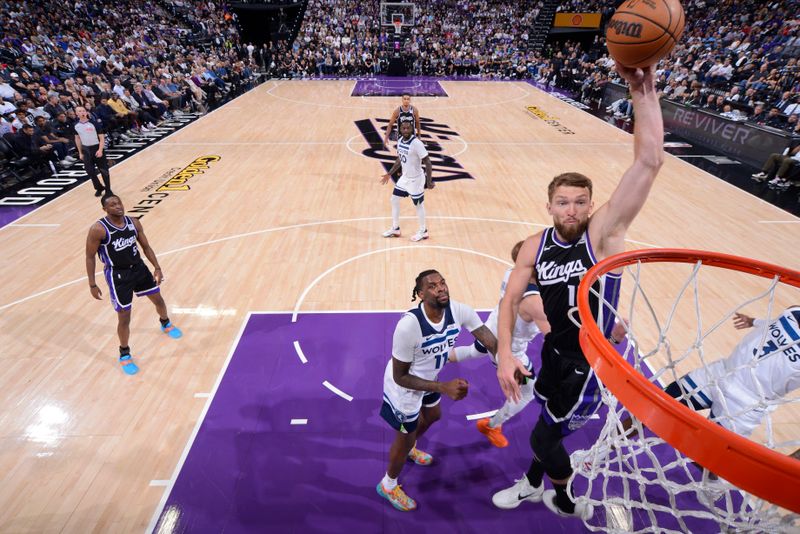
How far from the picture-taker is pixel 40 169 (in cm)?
1005

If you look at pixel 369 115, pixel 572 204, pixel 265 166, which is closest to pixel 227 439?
pixel 572 204

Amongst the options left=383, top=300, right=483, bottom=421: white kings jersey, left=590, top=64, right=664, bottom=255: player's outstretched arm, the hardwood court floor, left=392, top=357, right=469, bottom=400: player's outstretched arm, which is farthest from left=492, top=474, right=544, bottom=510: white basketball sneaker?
the hardwood court floor

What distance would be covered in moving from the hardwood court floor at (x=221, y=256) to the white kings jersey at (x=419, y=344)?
6.72 ft

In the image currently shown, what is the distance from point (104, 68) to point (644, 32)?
19.2 m

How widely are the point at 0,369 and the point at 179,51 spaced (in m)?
22.2

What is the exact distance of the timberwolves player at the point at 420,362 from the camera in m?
2.83

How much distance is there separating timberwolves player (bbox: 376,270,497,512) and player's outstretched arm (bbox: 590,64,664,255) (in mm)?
1098

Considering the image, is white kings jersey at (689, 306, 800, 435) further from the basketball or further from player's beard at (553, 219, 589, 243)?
the basketball

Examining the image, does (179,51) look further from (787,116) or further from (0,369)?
(787,116)

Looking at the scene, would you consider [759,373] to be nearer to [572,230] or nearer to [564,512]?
[564,512]

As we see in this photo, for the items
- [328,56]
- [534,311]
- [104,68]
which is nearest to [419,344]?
[534,311]

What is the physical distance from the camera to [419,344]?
2891mm

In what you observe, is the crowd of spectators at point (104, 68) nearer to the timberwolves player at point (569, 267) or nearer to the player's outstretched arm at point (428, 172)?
the player's outstretched arm at point (428, 172)

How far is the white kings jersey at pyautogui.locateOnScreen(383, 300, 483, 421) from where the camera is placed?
284 centimetres
